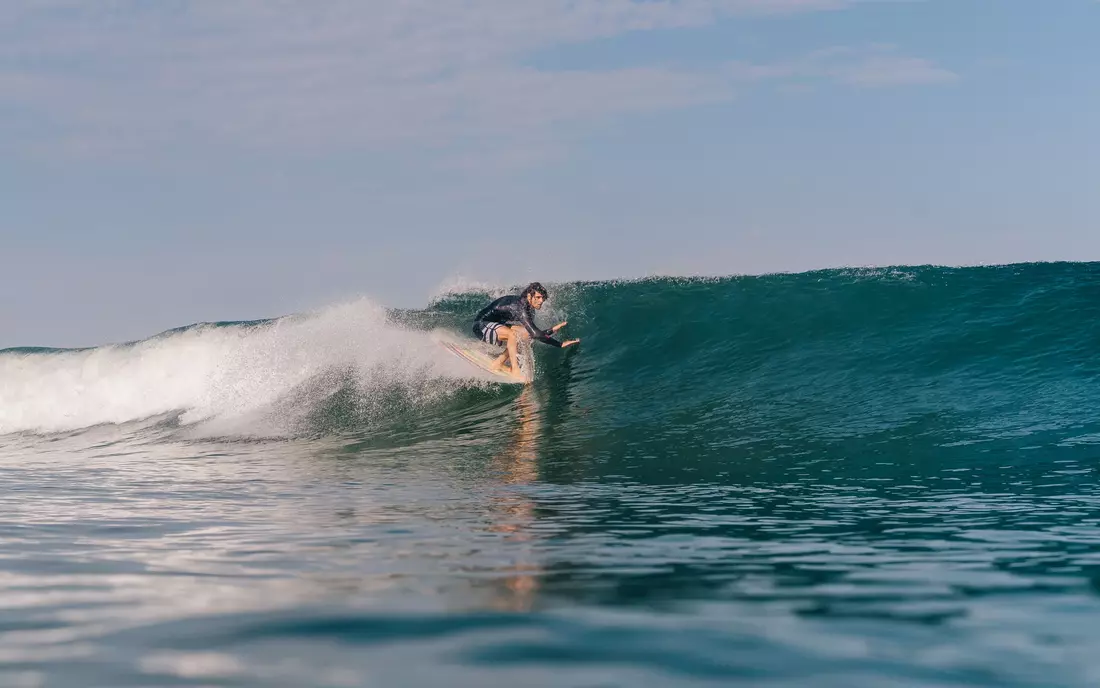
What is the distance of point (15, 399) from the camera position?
19.6 metres

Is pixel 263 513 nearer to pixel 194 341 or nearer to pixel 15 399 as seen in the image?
pixel 194 341

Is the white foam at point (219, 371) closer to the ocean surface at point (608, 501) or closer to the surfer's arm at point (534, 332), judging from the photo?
the ocean surface at point (608, 501)

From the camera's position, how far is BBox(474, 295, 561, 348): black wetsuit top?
1282 centimetres

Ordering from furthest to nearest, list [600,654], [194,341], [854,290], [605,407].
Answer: [194,341] → [854,290] → [605,407] → [600,654]

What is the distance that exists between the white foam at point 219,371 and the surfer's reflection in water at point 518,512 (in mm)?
3111

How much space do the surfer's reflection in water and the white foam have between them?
3111 millimetres

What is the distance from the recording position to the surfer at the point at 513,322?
1288 cm

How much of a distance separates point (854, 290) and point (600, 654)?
14615 millimetres

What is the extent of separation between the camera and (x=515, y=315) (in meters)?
13.0

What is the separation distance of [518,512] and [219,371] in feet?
38.9

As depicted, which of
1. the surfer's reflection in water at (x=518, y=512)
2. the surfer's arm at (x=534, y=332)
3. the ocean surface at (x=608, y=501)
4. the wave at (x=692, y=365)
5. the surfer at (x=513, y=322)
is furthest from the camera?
the surfer at (x=513, y=322)

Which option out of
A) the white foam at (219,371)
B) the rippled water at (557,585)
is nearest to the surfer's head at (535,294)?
the white foam at (219,371)

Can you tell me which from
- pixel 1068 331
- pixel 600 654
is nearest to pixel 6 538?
pixel 600 654

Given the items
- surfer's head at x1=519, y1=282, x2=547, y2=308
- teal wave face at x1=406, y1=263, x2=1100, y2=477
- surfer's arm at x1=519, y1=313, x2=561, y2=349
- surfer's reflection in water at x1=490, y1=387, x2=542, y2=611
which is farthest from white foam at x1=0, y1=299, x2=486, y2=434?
surfer's reflection in water at x1=490, y1=387, x2=542, y2=611
